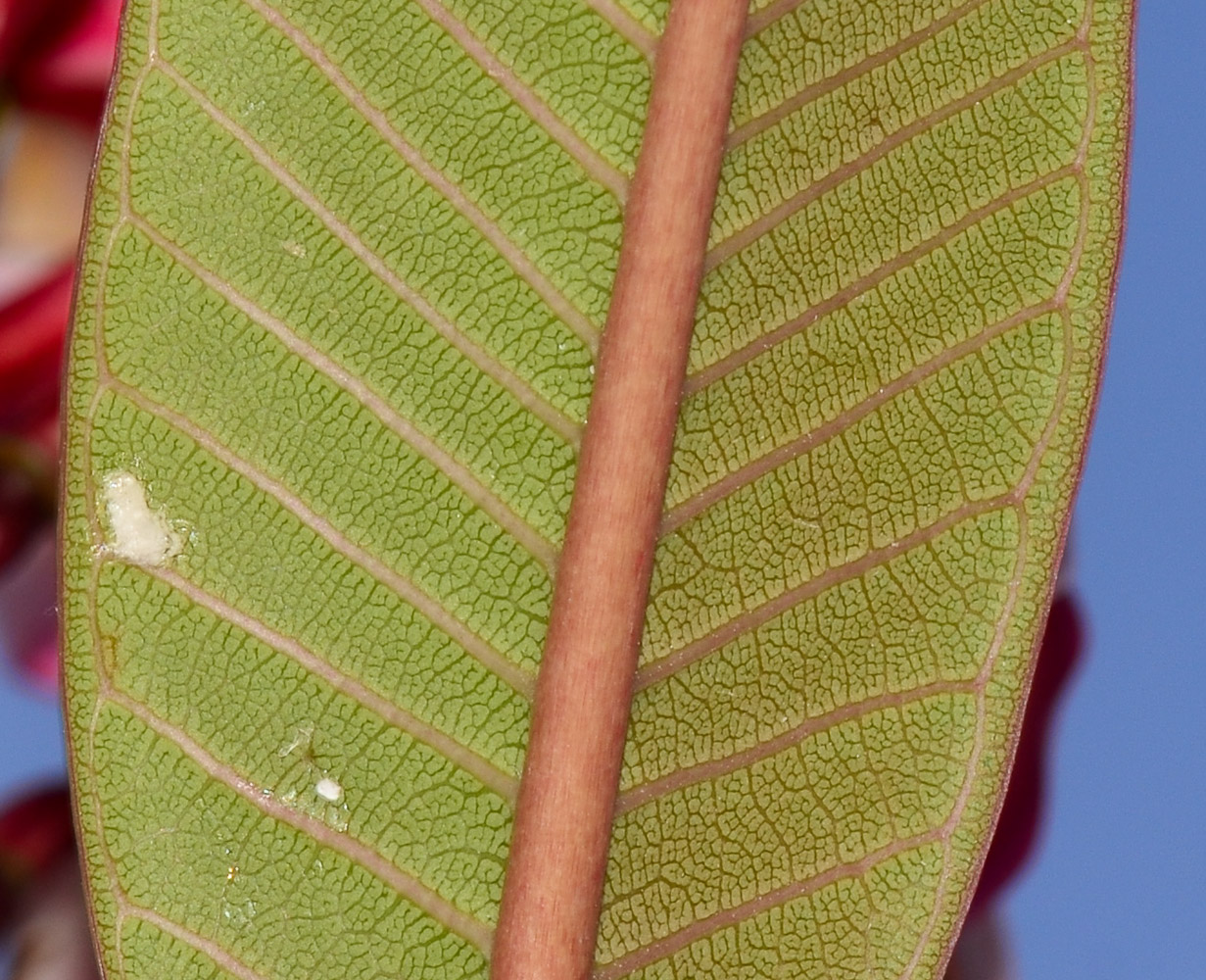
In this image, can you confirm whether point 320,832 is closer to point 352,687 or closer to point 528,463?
point 352,687

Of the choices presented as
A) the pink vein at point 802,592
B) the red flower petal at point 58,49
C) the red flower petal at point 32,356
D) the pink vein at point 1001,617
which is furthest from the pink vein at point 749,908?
the red flower petal at point 58,49

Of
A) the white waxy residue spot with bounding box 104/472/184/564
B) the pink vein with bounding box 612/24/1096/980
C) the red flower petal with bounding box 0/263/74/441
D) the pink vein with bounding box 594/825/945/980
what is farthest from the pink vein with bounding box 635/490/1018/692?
the red flower petal with bounding box 0/263/74/441

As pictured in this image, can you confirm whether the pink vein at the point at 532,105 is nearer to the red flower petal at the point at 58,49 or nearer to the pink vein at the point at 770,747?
the pink vein at the point at 770,747

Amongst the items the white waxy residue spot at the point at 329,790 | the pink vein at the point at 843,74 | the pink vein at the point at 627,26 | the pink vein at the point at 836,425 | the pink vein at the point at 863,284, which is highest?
the pink vein at the point at 627,26

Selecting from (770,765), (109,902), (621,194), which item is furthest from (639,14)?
(109,902)

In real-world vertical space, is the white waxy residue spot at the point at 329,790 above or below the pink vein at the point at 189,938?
above

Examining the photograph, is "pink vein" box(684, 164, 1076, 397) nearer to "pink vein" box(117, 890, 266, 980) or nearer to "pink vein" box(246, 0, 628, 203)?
"pink vein" box(246, 0, 628, 203)
